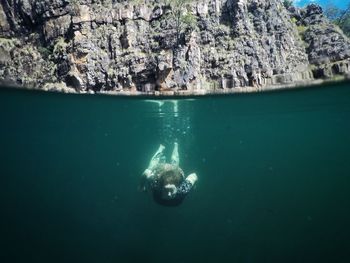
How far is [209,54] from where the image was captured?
220ft

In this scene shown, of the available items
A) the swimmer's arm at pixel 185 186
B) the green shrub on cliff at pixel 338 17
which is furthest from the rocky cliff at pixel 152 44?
the swimmer's arm at pixel 185 186

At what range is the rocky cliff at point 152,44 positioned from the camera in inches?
2474

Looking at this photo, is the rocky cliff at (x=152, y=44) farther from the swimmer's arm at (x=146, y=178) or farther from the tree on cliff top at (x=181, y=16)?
the swimmer's arm at (x=146, y=178)

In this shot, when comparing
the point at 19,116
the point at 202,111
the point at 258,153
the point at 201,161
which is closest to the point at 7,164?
the point at 19,116

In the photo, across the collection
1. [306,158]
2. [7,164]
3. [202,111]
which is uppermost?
[202,111]

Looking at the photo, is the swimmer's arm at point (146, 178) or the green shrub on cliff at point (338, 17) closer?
the swimmer's arm at point (146, 178)

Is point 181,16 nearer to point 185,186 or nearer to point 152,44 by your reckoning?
point 152,44

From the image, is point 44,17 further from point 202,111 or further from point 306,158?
point 306,158

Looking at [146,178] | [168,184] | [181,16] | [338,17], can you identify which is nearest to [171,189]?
[168,184]

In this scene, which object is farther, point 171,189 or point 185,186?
point 185,186

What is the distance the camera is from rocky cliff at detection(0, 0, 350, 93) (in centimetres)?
6284

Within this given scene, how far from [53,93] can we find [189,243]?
1462cm

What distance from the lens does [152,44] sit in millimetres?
66750

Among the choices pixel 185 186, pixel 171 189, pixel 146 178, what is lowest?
pixel 185 186
